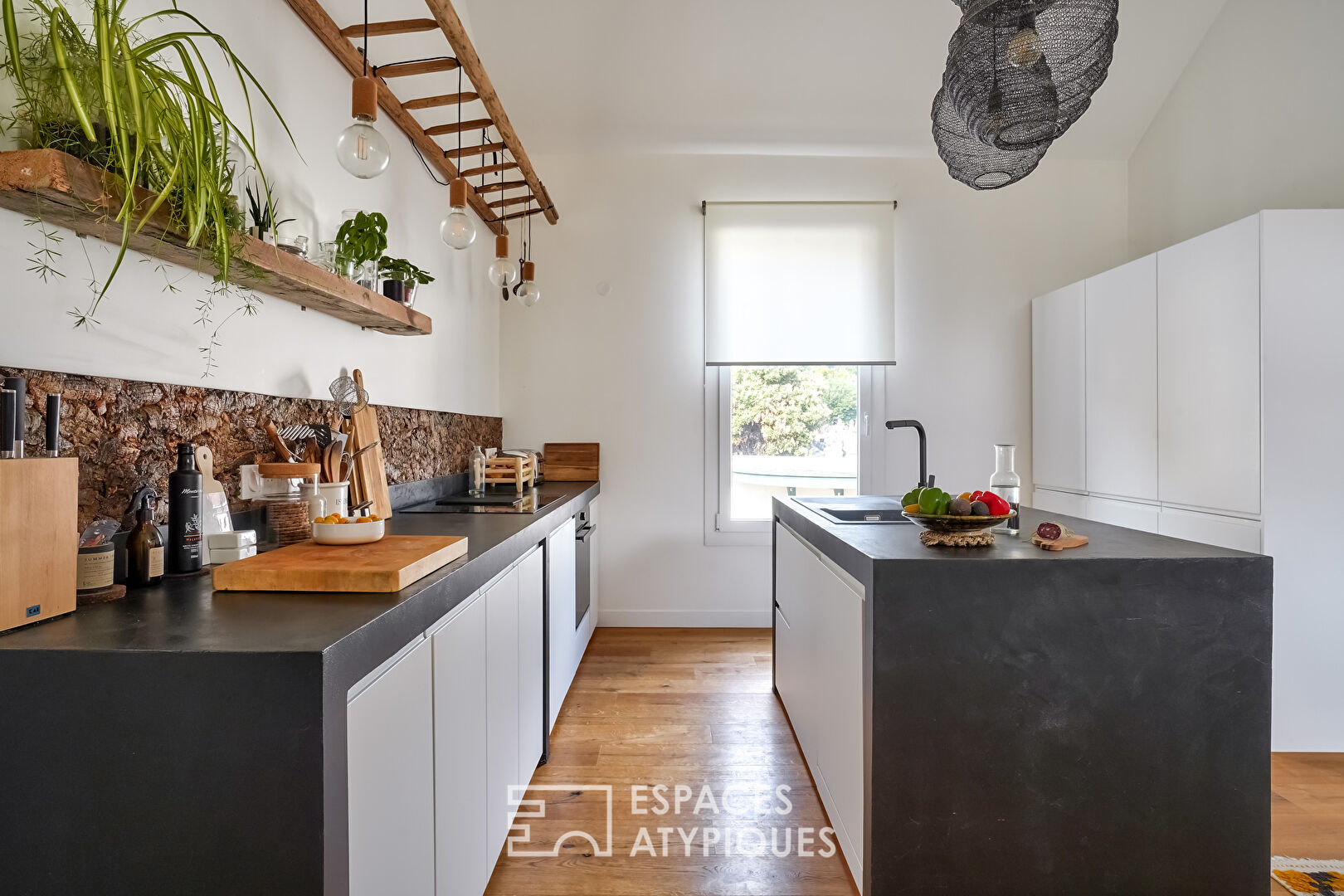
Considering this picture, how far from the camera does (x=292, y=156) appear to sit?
6.62 ft

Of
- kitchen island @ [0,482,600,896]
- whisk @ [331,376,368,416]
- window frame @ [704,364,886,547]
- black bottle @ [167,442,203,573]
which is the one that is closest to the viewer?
kitchen island @ [0,482,600,896]

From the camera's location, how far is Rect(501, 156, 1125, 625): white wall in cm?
421

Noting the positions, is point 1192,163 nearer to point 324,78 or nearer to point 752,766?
point 752,766

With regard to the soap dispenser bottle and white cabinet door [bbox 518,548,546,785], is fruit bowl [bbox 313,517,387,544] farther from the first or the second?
white cabinet door [bbox 518,548,546,785]

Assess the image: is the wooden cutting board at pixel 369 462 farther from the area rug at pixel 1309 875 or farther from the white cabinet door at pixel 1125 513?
the white cabinet door at pixel 1125 513

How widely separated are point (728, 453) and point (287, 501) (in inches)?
114

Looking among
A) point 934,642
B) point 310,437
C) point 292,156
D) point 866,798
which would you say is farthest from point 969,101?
point 310,437

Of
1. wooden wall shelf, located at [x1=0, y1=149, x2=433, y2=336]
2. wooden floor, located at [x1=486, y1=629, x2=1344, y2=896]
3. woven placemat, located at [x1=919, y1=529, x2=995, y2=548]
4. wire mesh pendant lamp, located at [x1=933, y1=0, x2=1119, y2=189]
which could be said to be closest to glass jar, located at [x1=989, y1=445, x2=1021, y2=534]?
woven placemat, located at [x1=919, y1=529, x2=995, y2=548]

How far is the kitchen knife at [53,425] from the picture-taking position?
1090 mm

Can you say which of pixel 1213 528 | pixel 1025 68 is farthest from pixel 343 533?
pixel 1213 528

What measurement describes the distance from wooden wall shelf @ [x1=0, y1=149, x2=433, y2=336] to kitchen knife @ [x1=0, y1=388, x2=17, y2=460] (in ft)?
1.03

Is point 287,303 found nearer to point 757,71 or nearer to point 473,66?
point 473,66

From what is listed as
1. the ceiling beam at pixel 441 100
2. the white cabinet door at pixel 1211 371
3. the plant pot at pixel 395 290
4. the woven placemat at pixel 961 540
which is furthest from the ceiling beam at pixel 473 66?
the white cabinet door at pixel 1211 371

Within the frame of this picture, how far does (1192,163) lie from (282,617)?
4.66m
